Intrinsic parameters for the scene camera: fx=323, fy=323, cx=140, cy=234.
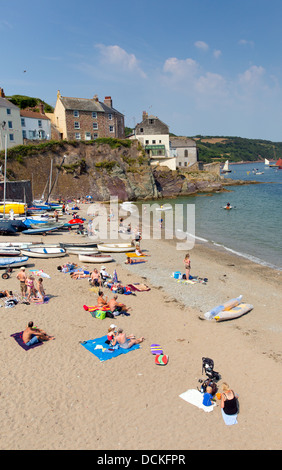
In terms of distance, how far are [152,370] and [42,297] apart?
6.14m

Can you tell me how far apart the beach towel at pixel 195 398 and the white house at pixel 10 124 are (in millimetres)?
47555

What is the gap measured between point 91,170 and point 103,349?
45.6 m

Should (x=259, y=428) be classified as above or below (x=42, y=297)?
below

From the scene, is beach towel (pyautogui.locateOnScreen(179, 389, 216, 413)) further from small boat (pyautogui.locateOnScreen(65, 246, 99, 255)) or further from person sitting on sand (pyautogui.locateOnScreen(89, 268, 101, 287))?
small boat (pyautogui.locateOnScreen(65, 246, 99, 255))

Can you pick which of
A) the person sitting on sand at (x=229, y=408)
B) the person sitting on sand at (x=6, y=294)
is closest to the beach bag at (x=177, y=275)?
the person sitting on sand at (x=6, y=294)

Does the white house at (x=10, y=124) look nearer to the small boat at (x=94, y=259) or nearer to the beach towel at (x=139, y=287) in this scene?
the small boat at (x=94, y=259)

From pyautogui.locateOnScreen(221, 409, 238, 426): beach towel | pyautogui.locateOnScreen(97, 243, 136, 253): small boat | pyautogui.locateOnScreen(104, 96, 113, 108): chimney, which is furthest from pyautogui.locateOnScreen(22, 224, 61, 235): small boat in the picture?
pyautogui.locateOnScreen(104, 96, 113, 108): chimney

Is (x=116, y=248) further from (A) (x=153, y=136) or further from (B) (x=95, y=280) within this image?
(A) (x=153, y=136)

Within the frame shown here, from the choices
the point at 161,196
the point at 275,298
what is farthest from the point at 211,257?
the point at 161,196

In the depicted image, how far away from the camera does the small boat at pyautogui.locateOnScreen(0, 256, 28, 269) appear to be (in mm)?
17047

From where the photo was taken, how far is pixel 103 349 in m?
9.87

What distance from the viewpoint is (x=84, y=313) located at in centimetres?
1250

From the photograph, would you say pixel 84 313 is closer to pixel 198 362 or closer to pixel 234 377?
pixel 198 362

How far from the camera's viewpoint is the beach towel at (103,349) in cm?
961
